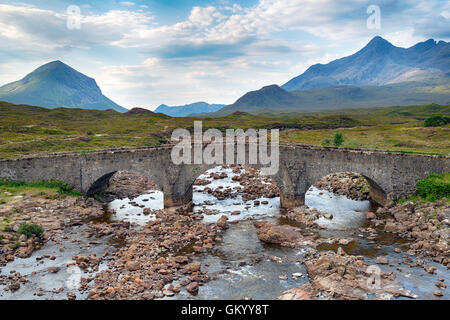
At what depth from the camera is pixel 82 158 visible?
35.0 meters

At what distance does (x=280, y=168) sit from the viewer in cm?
3294

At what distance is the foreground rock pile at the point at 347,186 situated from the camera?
3672 centimetres

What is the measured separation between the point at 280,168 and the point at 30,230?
72.9 ft

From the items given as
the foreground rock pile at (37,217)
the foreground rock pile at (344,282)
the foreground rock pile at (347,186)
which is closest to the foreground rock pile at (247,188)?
the foreground rock pile at (347,186)

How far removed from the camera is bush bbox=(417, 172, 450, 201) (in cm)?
2741

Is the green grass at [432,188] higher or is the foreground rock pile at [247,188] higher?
the green grass at [432,188]

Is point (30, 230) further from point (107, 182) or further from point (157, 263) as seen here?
point (107, 182)

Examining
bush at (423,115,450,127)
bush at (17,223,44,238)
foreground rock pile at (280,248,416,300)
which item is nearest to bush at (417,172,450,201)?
foreground rock pile at (280,248,416,300)

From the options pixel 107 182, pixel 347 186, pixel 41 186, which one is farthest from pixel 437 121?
pixel 41 186

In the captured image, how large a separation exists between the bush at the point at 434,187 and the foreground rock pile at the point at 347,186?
7165mm

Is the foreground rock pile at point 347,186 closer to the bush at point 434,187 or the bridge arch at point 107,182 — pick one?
the bush at point 434,187

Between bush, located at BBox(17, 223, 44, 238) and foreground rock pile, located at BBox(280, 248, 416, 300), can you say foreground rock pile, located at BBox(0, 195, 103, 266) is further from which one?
foreground rock pile, located at BBox(280, 248, 416, 300)
